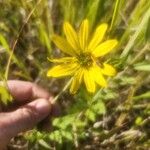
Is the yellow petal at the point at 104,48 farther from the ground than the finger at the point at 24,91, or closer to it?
closer to it

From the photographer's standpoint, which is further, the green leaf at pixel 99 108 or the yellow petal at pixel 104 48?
the green leaf at pixel 99 108

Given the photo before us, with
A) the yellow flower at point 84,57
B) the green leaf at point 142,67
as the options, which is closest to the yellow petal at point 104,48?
the yellow flower at point 84,57

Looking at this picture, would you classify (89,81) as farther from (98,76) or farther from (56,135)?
(56,135)

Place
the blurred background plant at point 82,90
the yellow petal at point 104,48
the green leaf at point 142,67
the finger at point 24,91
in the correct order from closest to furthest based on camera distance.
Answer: the yellow petal at point 104,48 < the green leaf at point 142,67 < the blurred background plant at point 82,90 < the finger at point 24,91

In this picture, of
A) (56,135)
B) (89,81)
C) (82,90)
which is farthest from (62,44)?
(56,135)

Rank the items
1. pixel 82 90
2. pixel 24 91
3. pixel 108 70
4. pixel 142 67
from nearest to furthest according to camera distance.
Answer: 1. pixel 108 70
2. pixel 142 67
3. pixel 82 90
4. pixel 24 91

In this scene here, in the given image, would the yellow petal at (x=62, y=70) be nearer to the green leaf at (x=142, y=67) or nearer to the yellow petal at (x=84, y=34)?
the yellow petal at (x=84, y=34)

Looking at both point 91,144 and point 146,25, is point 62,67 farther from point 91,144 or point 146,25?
point 91,144
